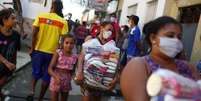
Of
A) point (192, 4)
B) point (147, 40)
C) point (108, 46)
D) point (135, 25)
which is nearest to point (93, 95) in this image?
point (108, 46)

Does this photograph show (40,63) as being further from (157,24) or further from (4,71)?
(157,24)

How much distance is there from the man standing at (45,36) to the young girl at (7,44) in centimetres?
130

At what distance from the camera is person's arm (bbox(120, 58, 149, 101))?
3.00 metres

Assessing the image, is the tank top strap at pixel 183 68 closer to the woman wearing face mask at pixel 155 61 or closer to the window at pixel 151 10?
the woman wearing face mask at pixel 155 61

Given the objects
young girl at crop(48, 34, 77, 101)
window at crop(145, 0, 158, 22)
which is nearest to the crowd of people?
young girl at crop(48, 34, 77, 101)

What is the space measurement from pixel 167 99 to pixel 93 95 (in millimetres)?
3955

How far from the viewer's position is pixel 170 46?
10.1ft

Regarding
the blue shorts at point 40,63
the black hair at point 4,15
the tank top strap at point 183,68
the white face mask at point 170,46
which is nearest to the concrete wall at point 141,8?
the blue shorts at point 40,63

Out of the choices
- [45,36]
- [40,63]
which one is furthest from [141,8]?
[40,63]

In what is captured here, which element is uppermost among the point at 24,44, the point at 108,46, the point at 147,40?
the point at 147,40

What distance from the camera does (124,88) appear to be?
3.14 meters

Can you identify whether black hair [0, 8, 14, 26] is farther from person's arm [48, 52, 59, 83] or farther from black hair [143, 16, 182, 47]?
black hair [143, 16, 182, 47]

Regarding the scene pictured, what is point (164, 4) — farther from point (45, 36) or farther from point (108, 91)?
point (108, 91)

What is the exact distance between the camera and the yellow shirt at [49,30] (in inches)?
335
